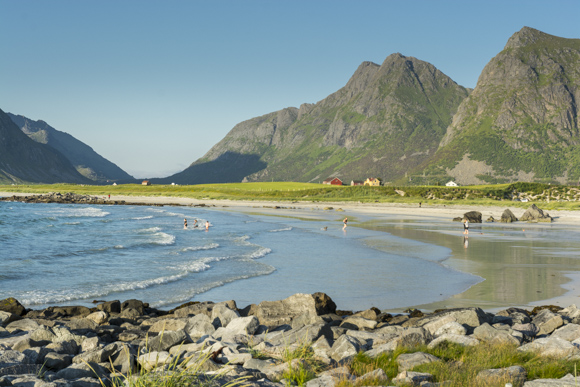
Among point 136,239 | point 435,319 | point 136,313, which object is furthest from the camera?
point 136,239

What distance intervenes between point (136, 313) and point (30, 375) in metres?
7.15

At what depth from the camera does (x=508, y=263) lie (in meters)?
27.3

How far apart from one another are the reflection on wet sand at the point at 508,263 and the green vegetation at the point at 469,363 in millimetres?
7870

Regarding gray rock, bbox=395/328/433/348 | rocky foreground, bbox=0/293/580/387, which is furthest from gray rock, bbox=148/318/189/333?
gray rock, bbox=395/328/433/348

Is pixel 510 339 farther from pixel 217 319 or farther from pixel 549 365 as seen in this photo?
pixel 217 319

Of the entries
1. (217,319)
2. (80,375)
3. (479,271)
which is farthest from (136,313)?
(479,271)

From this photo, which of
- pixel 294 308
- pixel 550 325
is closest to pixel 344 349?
pixel 294 308

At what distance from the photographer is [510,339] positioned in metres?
Result: 9.55

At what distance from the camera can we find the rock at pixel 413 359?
319 inches

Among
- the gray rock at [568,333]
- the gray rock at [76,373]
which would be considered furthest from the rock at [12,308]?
the gray rock at [568,333]

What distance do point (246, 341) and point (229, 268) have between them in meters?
15.0

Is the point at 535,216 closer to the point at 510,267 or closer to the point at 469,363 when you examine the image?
the point at 510,267

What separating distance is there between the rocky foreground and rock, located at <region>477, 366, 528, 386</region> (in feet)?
0.05

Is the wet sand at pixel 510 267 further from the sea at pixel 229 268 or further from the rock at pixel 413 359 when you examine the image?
the rock at pixel 413 359
